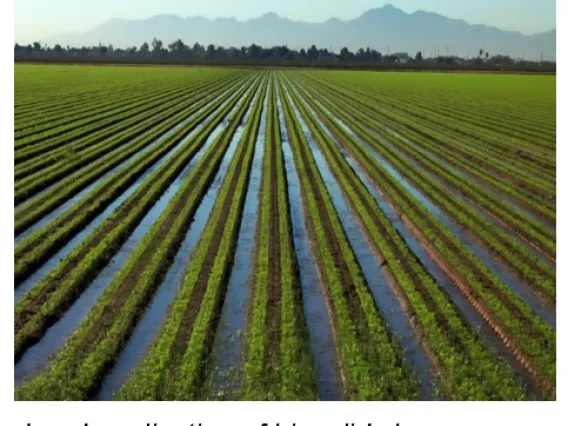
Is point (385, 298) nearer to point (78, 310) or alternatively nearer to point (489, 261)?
point (489, 261)

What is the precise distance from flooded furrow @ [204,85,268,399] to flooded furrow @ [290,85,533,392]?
4128 millimetres

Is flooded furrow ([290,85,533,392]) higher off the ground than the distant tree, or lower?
lower

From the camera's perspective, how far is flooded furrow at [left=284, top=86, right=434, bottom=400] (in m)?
9.39

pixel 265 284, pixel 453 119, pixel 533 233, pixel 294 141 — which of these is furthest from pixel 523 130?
pixel 265 284

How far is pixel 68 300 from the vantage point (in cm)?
1144

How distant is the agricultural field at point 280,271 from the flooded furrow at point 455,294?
0.19ft

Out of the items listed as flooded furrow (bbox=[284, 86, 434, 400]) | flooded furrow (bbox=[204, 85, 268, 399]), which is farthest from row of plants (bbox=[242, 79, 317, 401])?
flooded furrow (bbox=[284, 86, 434, 400])

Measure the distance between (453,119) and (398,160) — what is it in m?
17.2

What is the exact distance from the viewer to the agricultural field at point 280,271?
9.12 m

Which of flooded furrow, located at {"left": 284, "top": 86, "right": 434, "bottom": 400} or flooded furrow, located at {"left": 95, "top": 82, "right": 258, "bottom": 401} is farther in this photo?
flooded furrow, located at {"left": 284, "top": 86, "right": 434, "bottom": 400}

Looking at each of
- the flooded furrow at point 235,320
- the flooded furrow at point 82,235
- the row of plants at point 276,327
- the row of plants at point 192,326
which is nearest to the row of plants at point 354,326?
the row of plants at point 276,327

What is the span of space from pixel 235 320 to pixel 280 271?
7.42ft

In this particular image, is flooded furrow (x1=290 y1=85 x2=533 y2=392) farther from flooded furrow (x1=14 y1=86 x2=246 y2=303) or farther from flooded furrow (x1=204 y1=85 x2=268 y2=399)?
flooded furrow (x1=14 y1=86 x2=246 y2=303)

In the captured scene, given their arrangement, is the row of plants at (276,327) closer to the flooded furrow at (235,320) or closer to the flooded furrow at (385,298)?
the flooded furrow at (235,320)
